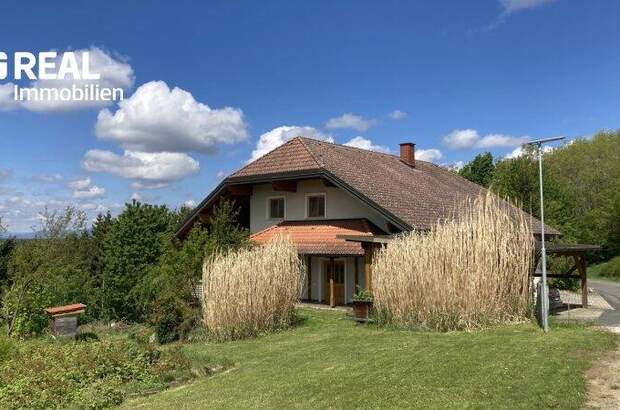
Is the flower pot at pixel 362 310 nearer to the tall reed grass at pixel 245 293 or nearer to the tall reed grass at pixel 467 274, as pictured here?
the tall reed grass at pixel 467 274

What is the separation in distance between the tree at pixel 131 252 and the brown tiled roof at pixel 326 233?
478cm

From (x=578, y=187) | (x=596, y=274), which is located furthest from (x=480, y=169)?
(x=596, y=274)

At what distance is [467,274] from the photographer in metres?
12.6

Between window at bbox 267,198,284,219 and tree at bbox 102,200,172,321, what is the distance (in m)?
4.49

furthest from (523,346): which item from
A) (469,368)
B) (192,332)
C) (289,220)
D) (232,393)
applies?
(289,220)

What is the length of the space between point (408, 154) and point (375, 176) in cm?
704

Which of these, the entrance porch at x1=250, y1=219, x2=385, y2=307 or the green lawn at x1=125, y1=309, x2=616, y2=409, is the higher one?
the entrance porch at x1=250, y1=219, x2=385, y2=307

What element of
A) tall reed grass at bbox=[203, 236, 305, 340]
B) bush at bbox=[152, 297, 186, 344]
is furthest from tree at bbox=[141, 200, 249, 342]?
tall reed grass at bbox=[203, 236, 305, 340]

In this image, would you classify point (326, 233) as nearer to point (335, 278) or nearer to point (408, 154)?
point (335, 278)

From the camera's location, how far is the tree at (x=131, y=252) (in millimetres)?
19688

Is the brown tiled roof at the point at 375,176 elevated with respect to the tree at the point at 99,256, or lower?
elevated

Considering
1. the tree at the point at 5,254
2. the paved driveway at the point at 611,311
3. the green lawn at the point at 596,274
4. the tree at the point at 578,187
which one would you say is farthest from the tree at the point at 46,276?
the green lawn at the point at 596,274

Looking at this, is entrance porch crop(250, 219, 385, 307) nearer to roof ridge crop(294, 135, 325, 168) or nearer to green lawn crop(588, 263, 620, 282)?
roof ridge crop(294, 135, 325, 168)

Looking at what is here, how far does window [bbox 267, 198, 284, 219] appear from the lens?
80.0 feet
